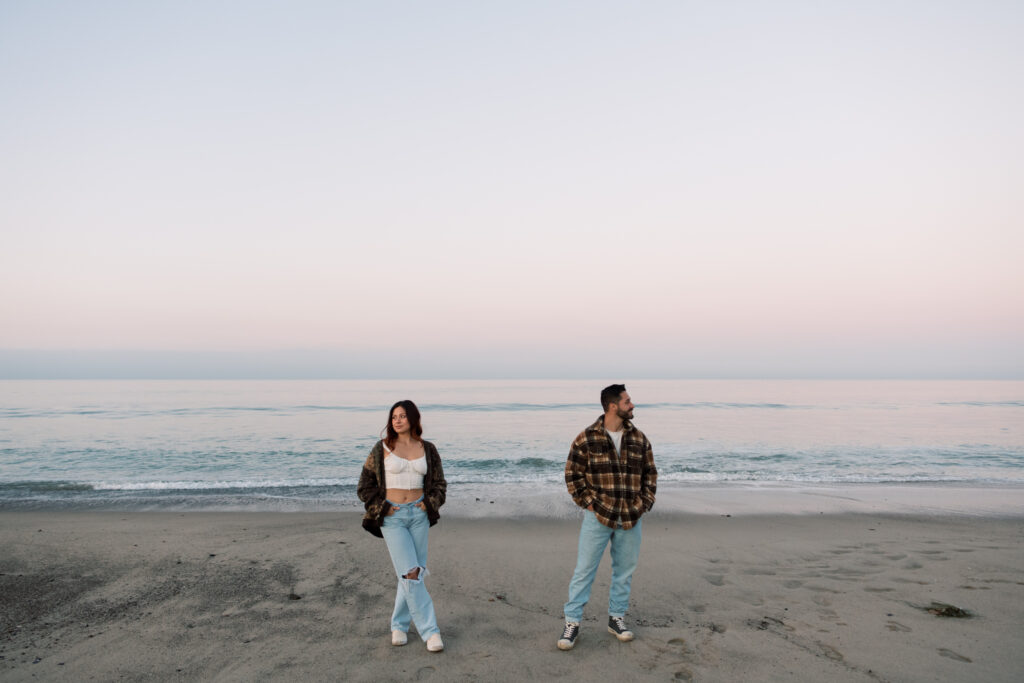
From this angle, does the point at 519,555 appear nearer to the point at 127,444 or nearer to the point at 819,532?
the point at 819,532

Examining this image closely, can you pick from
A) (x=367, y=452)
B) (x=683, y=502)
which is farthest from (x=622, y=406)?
(x=367, y=452)

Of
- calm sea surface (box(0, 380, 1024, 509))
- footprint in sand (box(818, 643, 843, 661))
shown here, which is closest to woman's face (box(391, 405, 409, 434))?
footprint in sand (box(818, 643, 843, 661))

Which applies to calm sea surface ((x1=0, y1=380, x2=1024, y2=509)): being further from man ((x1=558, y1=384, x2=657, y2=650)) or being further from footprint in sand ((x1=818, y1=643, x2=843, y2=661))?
footprint in sand ((x1=818, y1=643, x2=843, y2=661))

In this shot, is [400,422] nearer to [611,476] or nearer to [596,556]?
[611,476]

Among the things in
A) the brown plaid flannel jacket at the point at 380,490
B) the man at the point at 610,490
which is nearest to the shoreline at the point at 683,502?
the man at the point at 610,490

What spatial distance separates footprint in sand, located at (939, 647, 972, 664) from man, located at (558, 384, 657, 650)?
247 centimetres

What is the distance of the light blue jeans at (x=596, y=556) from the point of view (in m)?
4.65

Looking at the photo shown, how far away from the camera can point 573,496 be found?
4.57 m

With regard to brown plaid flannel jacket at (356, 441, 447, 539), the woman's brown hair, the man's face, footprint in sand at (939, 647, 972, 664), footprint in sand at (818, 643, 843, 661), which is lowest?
footprint in sand at (818, 643, 843, 661)

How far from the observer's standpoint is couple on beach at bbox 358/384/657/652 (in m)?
4.59

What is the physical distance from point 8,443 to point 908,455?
3306 cm

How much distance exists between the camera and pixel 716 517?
33.9 ft

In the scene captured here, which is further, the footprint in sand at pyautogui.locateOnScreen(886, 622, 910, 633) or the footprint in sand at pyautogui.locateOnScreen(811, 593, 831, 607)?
the footprint in sand at pyautogui.locateOnScreen(811, 593, 831, 607)

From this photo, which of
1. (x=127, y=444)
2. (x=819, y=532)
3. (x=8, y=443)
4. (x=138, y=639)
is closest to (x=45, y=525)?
(x=138, y=639)
